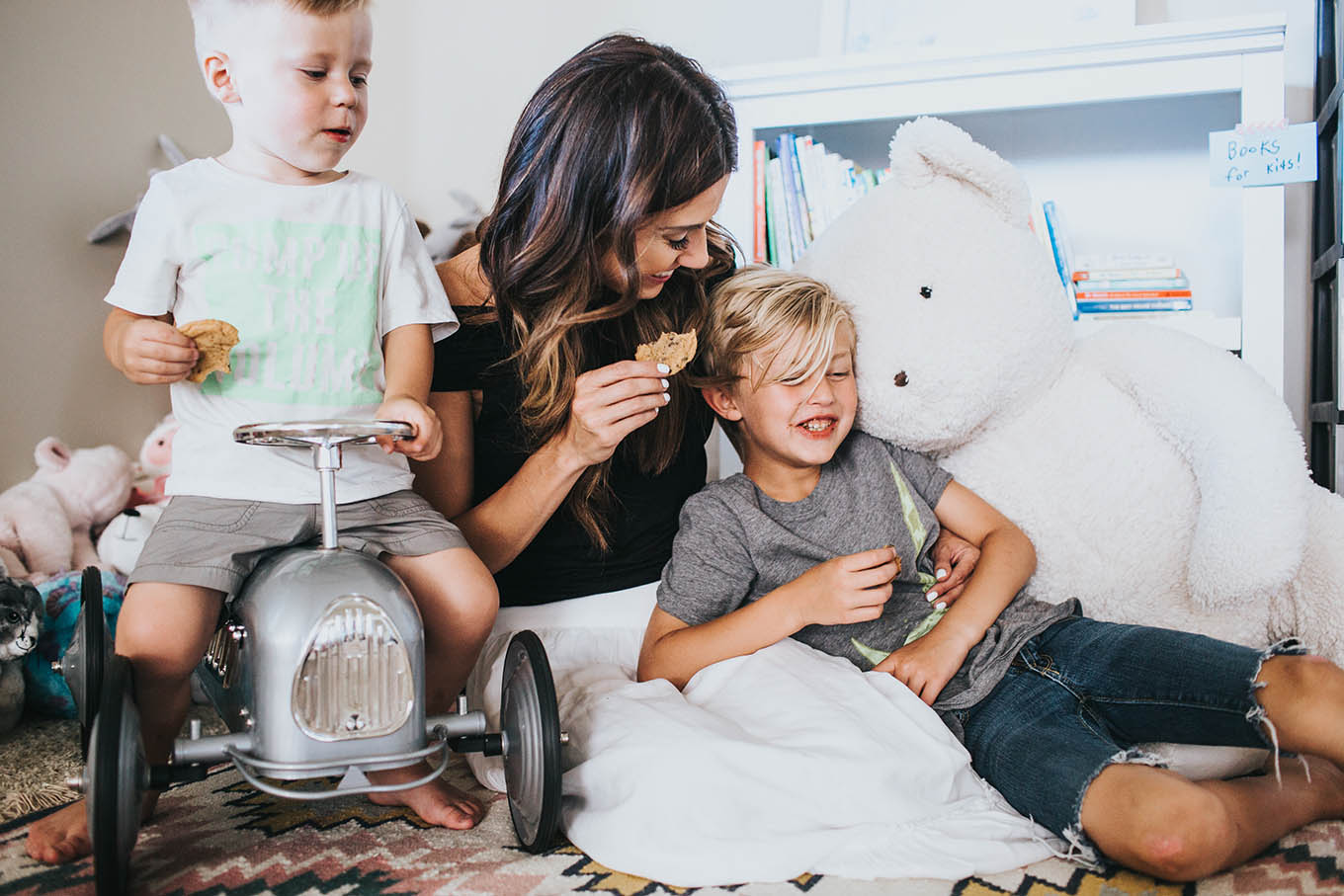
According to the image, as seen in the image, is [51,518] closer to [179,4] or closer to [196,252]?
[196,252]

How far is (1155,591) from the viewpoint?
1186 millimetres

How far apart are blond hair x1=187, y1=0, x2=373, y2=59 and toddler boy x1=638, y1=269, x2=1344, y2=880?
0.52 meters

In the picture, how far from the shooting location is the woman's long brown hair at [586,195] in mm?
1124

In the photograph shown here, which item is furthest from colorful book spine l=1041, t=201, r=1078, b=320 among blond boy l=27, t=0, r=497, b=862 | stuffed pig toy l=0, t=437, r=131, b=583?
stuffed pig toy l=0, t=437, r=131, b=583

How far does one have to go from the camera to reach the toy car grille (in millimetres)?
806

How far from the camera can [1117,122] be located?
1796 mm

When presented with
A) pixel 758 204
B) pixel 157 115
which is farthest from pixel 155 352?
pixel 157 115

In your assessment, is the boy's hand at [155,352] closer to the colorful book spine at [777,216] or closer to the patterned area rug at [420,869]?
the patterned area rug at [420,869]

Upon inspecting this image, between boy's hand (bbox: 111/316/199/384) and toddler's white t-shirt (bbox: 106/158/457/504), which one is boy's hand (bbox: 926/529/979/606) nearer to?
toddler's white t-shirt (bbox: 106/158/457/504)

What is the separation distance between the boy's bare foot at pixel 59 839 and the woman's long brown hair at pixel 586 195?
0.59 metres

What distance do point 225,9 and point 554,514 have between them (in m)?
0.64

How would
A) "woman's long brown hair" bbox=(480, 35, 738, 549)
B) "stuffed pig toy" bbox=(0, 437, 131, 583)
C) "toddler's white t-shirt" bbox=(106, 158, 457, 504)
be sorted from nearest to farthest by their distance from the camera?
"toddler's white t-shirt" bbox=(106, 158, 457, 504) < "woman's long brown hair" bbox=(480, 35, 738, 549) < "stuffed pig toy" bbox=(0, 437, 131, 583)

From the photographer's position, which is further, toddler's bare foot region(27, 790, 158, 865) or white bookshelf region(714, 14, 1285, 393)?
white bookshelf region(714, 14, 1285, 393)

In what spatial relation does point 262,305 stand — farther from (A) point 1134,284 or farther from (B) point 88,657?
(A) point 1134,284
